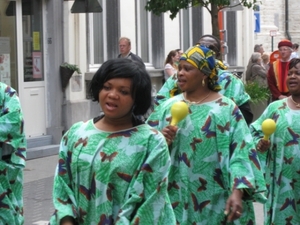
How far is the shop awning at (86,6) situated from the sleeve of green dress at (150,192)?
10.7m

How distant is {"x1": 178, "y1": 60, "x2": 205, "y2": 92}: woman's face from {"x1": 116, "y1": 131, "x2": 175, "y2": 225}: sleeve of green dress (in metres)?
1.35

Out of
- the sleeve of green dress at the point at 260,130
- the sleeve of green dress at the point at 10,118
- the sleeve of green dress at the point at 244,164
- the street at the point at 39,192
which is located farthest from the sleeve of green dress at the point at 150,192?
the street at the point at 39,192

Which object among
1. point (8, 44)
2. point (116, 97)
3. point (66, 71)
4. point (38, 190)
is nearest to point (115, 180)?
point (116, 97)

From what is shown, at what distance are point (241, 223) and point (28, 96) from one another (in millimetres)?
Answer: 9453

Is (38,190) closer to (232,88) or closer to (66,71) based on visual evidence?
(66,71)

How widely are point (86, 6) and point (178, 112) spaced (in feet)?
32.2

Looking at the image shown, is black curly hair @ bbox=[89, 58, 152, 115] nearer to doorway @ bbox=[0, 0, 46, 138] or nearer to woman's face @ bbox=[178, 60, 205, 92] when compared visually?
woman's face @ bbox=[178, 60, 205, 92]

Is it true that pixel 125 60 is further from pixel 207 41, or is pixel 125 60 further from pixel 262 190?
pixel 207 41

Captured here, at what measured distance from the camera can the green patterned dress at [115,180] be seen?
3857 mm

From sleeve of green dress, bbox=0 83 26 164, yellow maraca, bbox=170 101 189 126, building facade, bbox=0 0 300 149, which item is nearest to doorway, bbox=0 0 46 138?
building facade, bbox=0 0 300 149

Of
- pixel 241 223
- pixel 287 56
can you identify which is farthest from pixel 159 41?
pixel 241 223

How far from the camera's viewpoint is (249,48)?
2350 cm

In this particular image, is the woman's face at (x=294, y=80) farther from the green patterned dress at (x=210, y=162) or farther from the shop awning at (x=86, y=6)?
the shop awning at (x=86, y=6)

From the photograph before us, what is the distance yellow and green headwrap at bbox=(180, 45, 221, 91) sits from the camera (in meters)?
5.26
